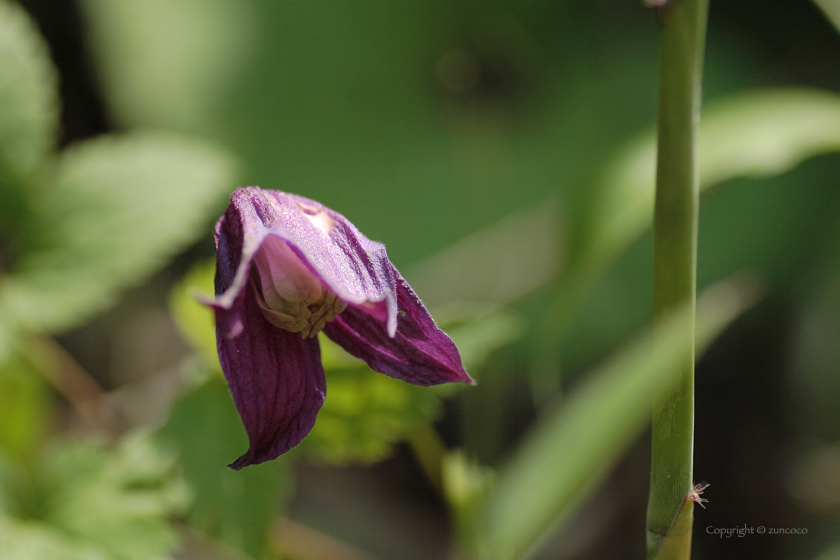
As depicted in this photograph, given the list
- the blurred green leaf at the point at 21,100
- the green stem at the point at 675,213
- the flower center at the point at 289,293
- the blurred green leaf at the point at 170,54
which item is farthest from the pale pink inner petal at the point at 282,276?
the blurred green leaf at the point at 170,54

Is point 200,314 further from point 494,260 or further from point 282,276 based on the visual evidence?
point 494,260

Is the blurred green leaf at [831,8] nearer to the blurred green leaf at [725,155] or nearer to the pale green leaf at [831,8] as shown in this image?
the pale green leaf at [831,8]

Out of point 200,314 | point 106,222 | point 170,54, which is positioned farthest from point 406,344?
point 170,54

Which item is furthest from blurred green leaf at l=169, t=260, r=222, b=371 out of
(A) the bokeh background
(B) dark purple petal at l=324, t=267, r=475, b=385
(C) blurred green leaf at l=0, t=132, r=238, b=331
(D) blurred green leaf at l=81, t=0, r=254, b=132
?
(D) blurred green leaf at l=81, t=0, r=254, b=132

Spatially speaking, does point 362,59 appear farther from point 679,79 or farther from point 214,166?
point 679,79

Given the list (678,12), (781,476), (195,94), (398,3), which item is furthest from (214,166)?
(781,476)

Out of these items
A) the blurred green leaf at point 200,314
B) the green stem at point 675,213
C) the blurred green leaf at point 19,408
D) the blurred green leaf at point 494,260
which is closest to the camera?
the green stem at point 675,213
